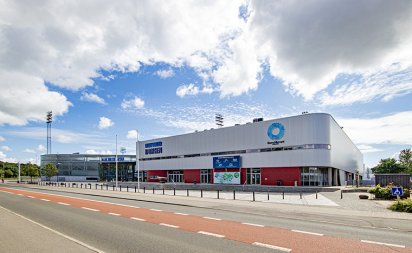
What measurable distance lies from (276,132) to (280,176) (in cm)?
681

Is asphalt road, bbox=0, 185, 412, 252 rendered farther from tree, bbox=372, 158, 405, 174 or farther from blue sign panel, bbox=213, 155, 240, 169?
tree, bbox=372, 158, 405, 174

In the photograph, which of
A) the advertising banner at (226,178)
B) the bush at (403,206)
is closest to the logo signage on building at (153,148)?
the advertising banner at (226,178)

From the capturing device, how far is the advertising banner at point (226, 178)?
54125mm

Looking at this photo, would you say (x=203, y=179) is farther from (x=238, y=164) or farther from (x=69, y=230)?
(x=69, y=230)

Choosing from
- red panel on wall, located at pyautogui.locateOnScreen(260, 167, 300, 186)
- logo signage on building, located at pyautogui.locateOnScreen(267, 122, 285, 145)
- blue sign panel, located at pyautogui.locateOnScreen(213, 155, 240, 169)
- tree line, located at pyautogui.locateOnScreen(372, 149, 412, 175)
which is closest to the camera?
→ red panel on wall, located at pyautogui.locateOnScreen(260, 167, 300, 186)

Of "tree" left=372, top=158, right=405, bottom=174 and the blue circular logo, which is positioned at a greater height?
the blue circular logo

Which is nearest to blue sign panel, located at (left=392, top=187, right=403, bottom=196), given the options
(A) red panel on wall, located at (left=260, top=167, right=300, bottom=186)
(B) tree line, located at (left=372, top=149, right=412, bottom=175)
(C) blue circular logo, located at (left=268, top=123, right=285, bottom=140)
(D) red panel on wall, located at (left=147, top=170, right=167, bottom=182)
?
(A) red panel on wall, located at (left=260, top=167, right=300, bottom=186)

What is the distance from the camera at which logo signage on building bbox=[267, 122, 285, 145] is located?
159 feet

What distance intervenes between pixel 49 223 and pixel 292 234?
33.7 ft

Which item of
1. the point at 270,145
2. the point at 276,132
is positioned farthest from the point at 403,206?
the point at 270,145

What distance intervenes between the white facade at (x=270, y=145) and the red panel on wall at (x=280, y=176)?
0.78 m

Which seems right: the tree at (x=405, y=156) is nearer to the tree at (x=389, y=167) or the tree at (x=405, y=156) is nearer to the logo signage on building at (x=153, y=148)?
the tree at (x=389, y=167)

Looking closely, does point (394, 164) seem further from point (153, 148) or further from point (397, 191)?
point (397, 191)

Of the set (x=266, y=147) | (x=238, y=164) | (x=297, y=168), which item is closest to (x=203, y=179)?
(x=238, y=164)
